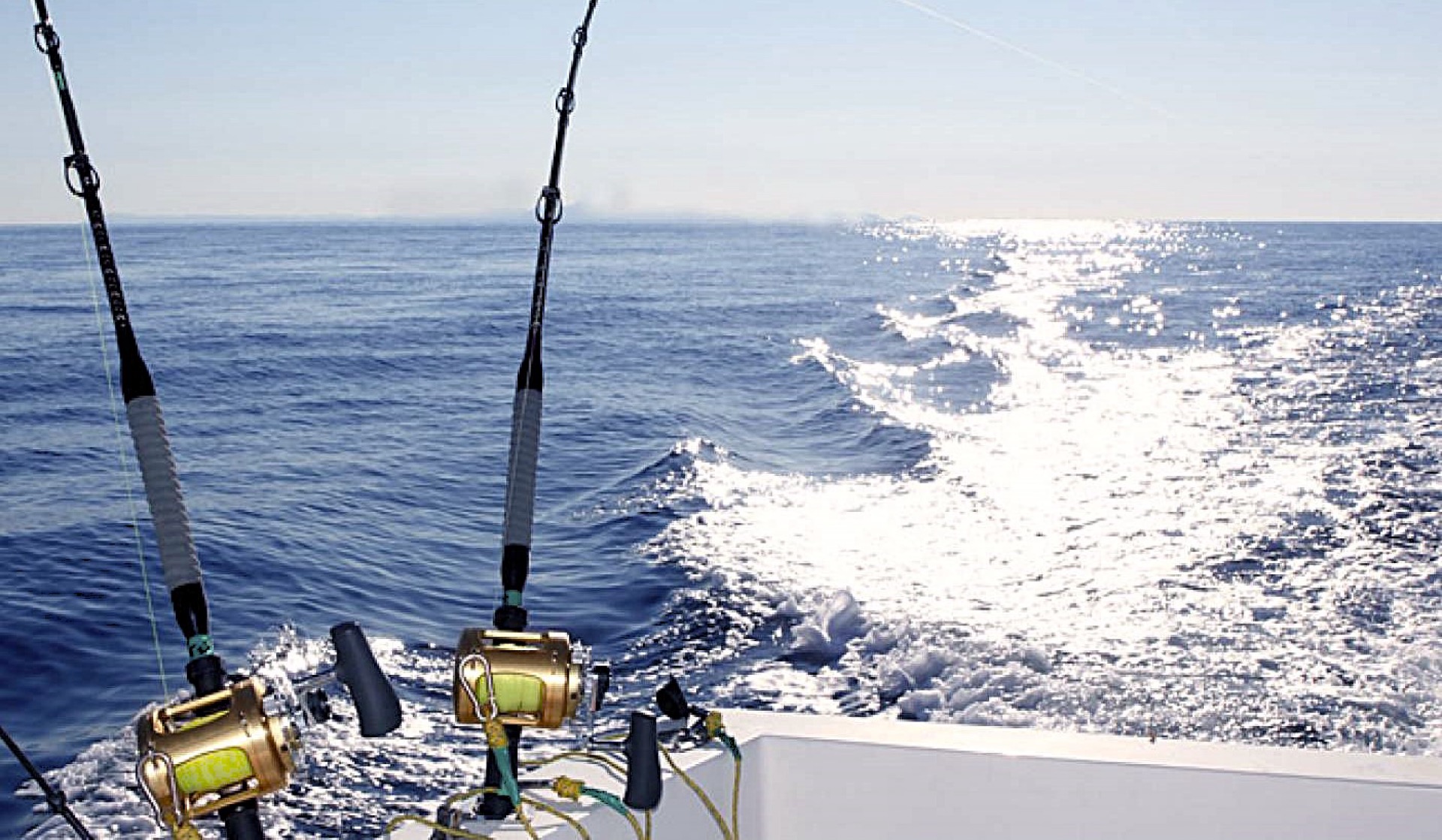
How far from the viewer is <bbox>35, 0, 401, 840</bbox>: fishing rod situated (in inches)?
45.9

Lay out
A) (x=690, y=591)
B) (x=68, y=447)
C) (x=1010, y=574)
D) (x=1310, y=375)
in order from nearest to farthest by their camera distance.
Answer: (x=690, y=591)
(x=1010, y=574)
(x=68, y=447)
(x=1310, y=375)

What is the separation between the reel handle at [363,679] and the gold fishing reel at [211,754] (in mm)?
87

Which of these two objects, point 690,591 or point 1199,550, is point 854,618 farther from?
point 1199,550

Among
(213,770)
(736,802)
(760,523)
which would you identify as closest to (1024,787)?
(736,802)

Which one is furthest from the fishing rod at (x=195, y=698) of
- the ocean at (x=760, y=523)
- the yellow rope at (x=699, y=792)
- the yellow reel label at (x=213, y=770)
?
the ocean at (x=760, y=523)

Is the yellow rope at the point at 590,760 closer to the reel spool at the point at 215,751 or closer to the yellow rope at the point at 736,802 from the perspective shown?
the yellow rope at the point at 736,802

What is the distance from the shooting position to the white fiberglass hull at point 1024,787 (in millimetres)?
1756

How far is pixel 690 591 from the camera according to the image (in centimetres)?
610

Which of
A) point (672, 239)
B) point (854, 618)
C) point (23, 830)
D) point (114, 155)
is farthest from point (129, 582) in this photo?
point (672, 239)

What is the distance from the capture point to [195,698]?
4.05ft

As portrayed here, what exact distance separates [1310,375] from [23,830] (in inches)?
485

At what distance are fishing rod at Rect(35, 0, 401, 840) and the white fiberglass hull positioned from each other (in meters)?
0.53

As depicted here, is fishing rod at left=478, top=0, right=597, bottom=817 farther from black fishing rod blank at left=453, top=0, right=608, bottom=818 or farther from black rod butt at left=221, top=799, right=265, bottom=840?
black rod butt at left=221, top=799, right=265, bottom=840

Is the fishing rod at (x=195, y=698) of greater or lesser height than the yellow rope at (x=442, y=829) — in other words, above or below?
above
